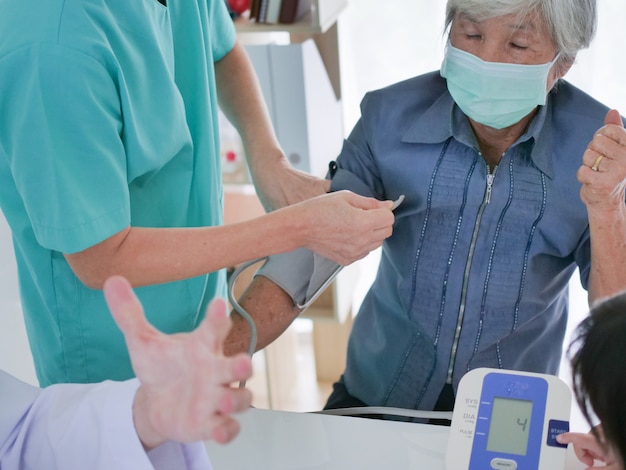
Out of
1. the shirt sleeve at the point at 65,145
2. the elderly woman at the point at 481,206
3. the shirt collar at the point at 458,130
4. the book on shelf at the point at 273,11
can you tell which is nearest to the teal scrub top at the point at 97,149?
the shirt sleeve at the point at 65,145

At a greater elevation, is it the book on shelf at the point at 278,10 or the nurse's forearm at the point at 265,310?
the book on shelf at the point at 278,10

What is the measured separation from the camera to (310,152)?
7.67 ft

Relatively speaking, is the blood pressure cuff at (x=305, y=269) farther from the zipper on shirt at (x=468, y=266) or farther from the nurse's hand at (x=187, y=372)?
the nurse's hand at (x=187, y=372)

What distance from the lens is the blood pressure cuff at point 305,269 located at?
4.88 feet

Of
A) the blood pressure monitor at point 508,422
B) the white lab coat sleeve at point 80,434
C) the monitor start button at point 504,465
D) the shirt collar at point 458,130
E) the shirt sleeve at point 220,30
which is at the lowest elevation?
the monitor start button at point 504,465

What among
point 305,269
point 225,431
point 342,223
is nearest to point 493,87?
point 342,223

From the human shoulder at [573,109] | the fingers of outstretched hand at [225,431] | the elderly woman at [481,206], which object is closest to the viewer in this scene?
the fingers of outstretched hand at [225,431]

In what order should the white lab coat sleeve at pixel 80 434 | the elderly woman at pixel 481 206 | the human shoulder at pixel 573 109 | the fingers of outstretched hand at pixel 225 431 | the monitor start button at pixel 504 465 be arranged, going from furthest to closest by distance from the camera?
the human shoulder at pixel 573 109 < the elderly woman at pixel 481 206 < the monitor start button at pixel 504 465 < the white lab coat sleeve at pixel 80 434 < the fingers of outstretched hand at pixel 225 431

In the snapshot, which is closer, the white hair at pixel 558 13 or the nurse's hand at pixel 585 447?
the nurse's hand at pixel 585 447

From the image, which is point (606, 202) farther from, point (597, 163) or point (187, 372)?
point (187, 372)

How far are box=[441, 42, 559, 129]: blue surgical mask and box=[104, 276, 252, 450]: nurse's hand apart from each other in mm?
749

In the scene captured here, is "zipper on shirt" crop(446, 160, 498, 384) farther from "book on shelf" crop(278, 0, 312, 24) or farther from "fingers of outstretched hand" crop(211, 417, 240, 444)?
"book on shelf" crop(278, 0, 312, 24)

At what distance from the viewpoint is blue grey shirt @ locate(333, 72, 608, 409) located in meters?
1.40

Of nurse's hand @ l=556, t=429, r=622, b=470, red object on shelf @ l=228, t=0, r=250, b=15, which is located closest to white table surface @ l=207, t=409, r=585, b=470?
nurse's hand @ l=556, t=429, r=622, b=470
